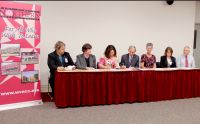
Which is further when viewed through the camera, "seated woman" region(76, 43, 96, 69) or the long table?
"seated woman" region(76, 43, 96, 69)

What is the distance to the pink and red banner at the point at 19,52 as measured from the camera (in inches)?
175

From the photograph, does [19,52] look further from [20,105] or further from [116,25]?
[116,25]

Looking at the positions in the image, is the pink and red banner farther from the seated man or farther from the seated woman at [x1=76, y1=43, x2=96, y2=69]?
the seated man

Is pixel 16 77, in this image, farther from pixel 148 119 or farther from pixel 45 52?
pixel 148 119

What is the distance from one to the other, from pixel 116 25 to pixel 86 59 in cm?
189

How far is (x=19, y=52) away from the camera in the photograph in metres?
4.61

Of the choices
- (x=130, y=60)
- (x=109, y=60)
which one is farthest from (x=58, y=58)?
(x=130, y=60)

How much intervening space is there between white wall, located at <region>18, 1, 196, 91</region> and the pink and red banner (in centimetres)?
142

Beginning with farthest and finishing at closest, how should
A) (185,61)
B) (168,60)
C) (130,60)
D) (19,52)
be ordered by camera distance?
(185,61) < (168,60) < (130,60) < (19,52)

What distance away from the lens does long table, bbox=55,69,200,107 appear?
15.1 feet

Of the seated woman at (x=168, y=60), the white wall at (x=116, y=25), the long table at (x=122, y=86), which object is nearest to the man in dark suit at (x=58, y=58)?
the long table at (x=122, y=86)

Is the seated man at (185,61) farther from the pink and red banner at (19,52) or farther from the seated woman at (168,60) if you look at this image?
the pink and red banner at (19,52)

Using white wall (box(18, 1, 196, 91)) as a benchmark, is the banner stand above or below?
below

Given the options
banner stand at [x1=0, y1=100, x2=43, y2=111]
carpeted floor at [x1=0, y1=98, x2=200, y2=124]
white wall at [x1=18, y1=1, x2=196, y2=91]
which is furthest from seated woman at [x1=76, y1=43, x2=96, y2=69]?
white wall at [x1=18, y1=1, x2=196, y2=91]
